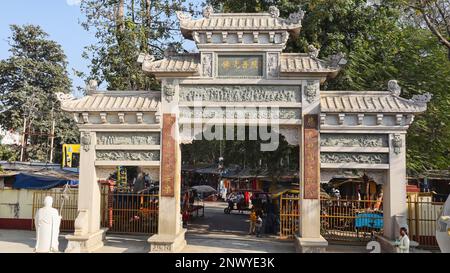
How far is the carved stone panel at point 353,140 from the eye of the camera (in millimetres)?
10453

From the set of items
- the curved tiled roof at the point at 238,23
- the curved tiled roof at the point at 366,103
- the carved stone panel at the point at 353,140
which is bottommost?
the carved stone panel at the point at 353,140

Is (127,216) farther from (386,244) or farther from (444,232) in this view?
(444,232)

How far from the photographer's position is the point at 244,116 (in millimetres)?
10750

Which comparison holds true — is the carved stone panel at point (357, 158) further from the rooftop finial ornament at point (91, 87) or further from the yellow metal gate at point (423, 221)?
the rooftop finial ornament at point (91, 87)

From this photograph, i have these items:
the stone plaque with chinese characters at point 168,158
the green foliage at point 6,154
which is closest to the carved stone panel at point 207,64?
the stone plaque with chinese characters at point 168,158

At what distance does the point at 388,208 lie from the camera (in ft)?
34.1

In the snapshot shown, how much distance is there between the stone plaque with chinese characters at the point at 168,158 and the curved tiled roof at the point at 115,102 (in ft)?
1.61

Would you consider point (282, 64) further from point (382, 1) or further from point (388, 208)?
point (382, 1)

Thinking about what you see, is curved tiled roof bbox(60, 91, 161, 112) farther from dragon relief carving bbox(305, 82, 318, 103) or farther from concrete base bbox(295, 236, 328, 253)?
concrete base bbox(295, 236, 328, 253)

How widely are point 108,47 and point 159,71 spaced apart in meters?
8.25

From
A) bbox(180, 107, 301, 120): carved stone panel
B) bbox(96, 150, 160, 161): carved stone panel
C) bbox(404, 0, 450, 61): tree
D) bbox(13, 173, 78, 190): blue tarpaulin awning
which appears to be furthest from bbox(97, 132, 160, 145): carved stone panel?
bbox(404, 0, 450, 61): tree

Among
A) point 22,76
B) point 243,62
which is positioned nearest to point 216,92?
point 243,62

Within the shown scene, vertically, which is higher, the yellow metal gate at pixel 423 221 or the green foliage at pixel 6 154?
the green foliage at pixel 6 154

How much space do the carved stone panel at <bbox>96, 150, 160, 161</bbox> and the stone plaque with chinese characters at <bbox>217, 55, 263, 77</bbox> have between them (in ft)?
8.94
